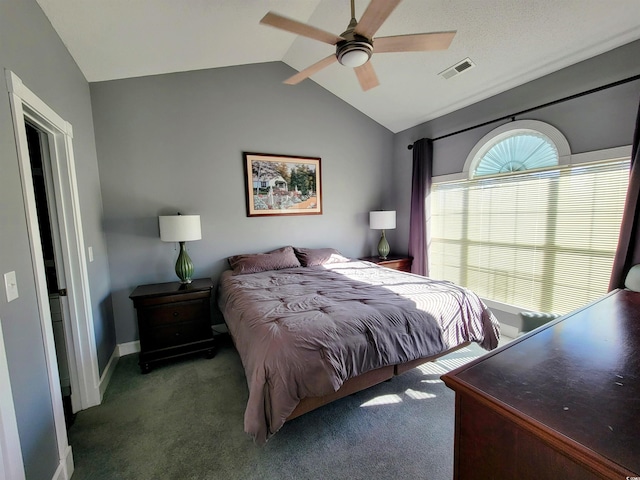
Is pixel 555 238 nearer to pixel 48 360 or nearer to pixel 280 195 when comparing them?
pixel 280 195

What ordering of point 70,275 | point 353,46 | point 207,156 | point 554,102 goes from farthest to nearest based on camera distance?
point 207,156 < point 554,102 < point 70,275 < point 353,46

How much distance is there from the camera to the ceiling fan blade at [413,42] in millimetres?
1737

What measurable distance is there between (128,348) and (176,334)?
795 millimetres

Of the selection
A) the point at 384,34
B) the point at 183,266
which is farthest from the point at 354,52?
the point at 183,266

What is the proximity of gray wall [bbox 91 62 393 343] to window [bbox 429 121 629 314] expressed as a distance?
1.64 m

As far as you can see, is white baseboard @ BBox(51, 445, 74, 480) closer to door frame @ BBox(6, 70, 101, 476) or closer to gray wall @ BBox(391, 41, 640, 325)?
door frame @ BBox(6, 70, 101, 476)

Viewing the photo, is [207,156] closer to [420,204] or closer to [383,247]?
[383,247]

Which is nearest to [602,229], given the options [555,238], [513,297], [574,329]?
[555,238]

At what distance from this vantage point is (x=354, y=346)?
1.68 meters

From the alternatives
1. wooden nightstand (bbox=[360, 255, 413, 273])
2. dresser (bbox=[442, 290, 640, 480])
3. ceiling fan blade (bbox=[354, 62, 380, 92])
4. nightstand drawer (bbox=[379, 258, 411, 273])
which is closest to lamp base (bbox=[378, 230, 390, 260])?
wooden nightstand (bbox=[360, 255, 413, 273])

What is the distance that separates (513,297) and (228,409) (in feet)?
10.4

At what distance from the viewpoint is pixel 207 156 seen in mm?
3221

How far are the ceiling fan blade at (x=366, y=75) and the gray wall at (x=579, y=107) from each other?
1700mm

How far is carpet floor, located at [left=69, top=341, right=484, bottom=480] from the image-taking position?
1.54m
